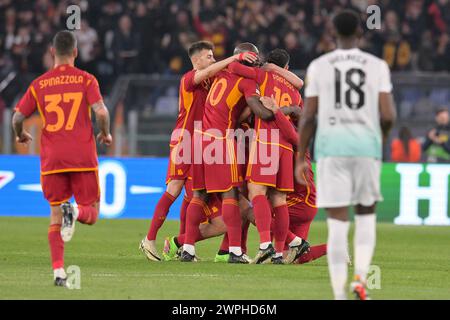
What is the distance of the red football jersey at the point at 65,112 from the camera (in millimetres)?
10469

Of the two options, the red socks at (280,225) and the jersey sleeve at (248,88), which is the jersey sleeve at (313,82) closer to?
the jersey sleeve at (248,88)

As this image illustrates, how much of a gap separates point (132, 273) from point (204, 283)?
1.16 metres

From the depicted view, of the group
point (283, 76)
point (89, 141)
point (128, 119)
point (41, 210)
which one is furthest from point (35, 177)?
point (89, 141)

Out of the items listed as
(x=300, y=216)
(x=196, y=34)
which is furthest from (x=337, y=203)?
(x=196, y=34)

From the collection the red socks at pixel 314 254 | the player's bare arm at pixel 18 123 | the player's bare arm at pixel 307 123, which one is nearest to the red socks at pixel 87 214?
the player's bare arm at pixel 18 123

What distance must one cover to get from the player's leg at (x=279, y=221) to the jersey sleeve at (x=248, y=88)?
1.05 metres

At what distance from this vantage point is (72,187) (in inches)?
420

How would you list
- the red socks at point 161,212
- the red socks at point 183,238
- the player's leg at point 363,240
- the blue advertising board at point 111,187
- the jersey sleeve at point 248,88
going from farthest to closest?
the blue advertising board at point 111,187 → the red socks at point 161,212 → the red socks at point 183,238 → the jersey sleeve at point 248,88 → the player's leg at point 363,240

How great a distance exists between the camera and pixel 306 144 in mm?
9203

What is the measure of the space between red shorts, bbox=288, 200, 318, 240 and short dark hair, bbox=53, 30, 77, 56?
12.5ft

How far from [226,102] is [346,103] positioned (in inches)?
152

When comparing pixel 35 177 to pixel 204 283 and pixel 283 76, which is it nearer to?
pixel 283 76

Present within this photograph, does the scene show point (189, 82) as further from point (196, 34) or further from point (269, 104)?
point (196, 34)

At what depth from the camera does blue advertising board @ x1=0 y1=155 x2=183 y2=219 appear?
20.8 metres
